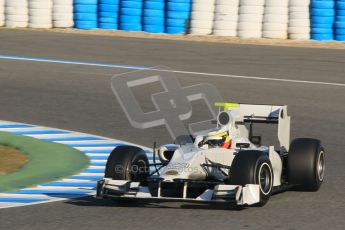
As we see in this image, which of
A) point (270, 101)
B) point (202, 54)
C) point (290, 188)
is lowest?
point (290, 188)

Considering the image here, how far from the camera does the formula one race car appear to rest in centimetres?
855

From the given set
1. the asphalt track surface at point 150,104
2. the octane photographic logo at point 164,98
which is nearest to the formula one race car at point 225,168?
the asphalt track surface at point 150,104

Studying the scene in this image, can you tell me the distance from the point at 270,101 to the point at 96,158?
4983 millimetres

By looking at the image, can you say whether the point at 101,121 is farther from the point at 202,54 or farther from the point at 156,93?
the point at 202,54

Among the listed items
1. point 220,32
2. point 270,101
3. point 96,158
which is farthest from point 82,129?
point 220,32

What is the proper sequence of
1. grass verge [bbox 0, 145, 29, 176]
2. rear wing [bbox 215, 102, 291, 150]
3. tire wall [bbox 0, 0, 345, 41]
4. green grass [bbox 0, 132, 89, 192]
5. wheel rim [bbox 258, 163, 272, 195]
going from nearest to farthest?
wheel rim [bbox 258, 163, 272, 195] → rear wing [bbox 215, 102, 291, 150] → green grass [bbox 0, 132, 89, 192] → grass verge [bbox 0, 145, 29, 176] → tire wall [bbox 0, 0, 345, 41]

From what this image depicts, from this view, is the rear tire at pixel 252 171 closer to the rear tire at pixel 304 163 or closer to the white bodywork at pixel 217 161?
the white bodywork at pixel 217 161

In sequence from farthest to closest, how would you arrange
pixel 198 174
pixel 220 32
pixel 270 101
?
pixel 220 32
pixel 270 101
pixel 198 174

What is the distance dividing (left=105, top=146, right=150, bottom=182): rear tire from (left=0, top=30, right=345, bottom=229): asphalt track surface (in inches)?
11.2

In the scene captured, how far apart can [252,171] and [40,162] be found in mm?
3591

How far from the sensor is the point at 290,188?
9.69 metres

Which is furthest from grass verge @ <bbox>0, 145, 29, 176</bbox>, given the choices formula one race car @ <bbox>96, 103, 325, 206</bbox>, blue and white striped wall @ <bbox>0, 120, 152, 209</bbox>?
formula one race car @ <bbox>96, 103, 325, 206</bbox>

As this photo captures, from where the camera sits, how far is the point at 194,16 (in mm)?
22016

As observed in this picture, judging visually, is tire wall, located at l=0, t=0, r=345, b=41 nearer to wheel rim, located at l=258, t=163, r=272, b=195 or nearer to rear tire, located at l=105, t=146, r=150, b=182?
rear tire, located at l=105, t=146, r=150, b=182
